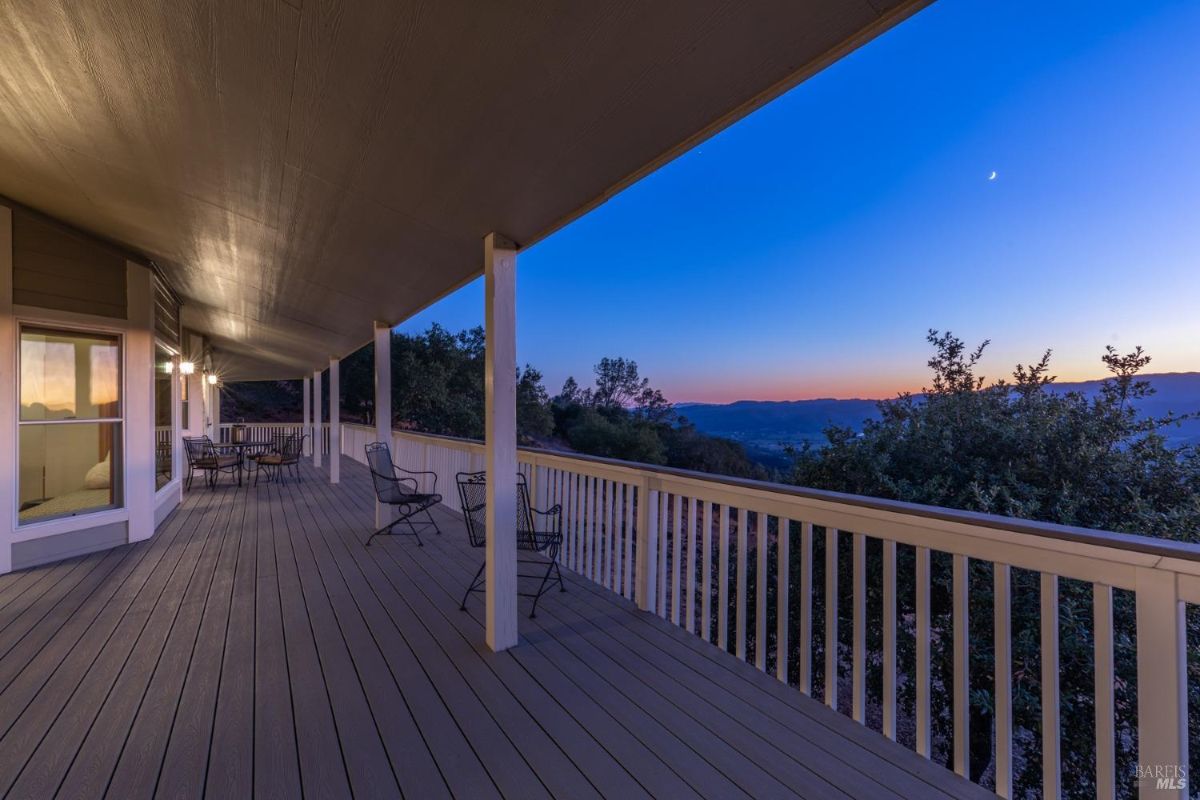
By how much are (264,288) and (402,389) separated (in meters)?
17.3

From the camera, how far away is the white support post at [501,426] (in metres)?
2.52

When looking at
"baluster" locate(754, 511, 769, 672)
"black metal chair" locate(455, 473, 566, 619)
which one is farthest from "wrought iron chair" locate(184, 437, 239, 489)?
"baluster" locate(754, 511, 769, 672)

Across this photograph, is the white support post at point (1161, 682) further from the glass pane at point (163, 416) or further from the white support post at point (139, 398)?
the glass pane at point (163, 416)

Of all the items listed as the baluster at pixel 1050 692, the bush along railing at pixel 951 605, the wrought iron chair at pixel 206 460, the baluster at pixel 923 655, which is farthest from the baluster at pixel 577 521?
the wrought iron chair at pixel 206 460

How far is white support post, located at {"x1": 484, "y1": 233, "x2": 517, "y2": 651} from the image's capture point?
8.27ft

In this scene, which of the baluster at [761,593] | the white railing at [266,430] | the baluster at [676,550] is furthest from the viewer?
the white railing at [266,430]

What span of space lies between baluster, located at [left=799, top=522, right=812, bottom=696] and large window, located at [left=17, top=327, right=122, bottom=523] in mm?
5577

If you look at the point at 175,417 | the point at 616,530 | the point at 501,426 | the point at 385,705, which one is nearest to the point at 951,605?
the point at 616,530

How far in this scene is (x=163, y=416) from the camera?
229 inches

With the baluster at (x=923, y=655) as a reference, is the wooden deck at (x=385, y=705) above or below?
below

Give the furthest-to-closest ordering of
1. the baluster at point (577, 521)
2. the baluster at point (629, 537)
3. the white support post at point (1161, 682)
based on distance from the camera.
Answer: the baluster at point (577, 521) < the baluster at point (629, 537) < the white support post at point (1161, 682)

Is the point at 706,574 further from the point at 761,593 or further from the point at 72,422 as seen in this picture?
the point at 72,422

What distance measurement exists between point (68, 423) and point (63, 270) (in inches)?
50.9

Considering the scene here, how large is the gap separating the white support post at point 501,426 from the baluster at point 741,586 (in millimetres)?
1136
